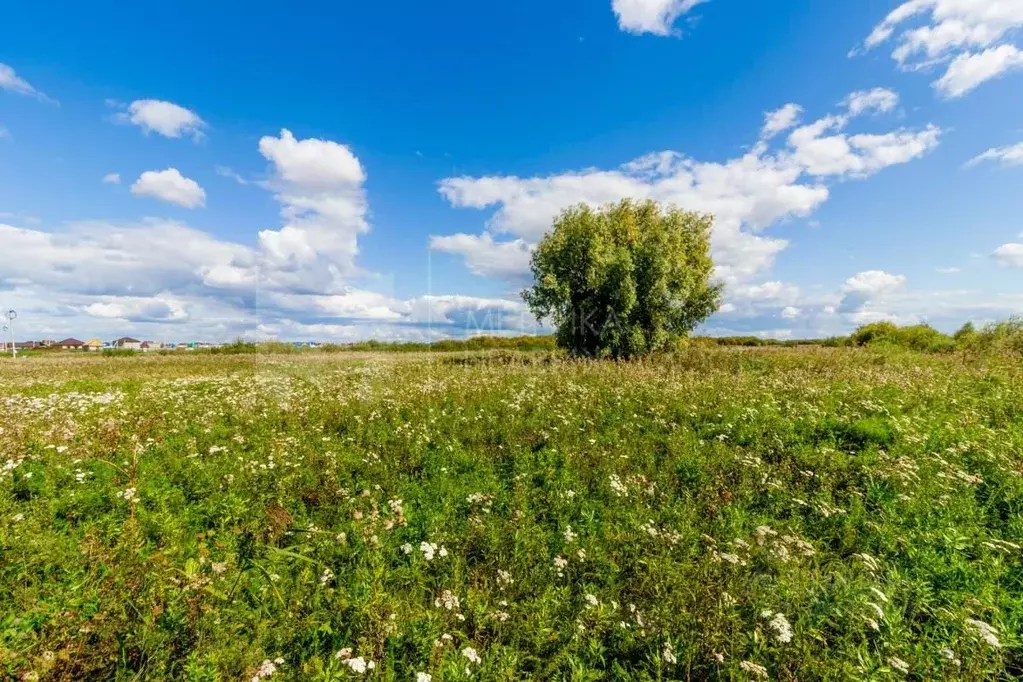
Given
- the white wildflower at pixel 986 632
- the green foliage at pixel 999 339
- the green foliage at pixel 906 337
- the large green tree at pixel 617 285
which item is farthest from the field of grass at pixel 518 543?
the green foliage at pixel 906 337

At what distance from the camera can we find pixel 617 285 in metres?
27.0

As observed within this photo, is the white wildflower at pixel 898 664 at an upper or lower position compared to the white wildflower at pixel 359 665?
lower

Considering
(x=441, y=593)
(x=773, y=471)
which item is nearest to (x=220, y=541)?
(x=441, y=593)

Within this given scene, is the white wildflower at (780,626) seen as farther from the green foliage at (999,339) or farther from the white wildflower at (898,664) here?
the green foliage at (999,339)

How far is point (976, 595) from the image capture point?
4543mm

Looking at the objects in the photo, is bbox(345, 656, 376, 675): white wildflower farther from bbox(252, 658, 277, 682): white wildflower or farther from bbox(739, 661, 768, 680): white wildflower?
bbox(739, 661, 768, 680): white wildflower

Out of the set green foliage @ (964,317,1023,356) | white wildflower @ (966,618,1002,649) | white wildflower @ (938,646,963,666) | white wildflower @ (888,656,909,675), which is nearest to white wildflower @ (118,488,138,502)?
white wildflower @ (888,656,909,675)

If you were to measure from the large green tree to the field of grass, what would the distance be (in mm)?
16843

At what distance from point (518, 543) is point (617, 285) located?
2342 cm

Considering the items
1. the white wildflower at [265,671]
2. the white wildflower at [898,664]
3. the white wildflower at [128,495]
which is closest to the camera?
the white wildflower at [265,671]

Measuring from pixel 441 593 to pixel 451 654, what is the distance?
34.8 inches

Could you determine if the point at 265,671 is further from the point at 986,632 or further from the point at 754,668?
the point at 986,632

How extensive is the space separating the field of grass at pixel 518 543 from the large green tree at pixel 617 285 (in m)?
16.8

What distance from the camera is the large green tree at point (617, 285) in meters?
26.9
